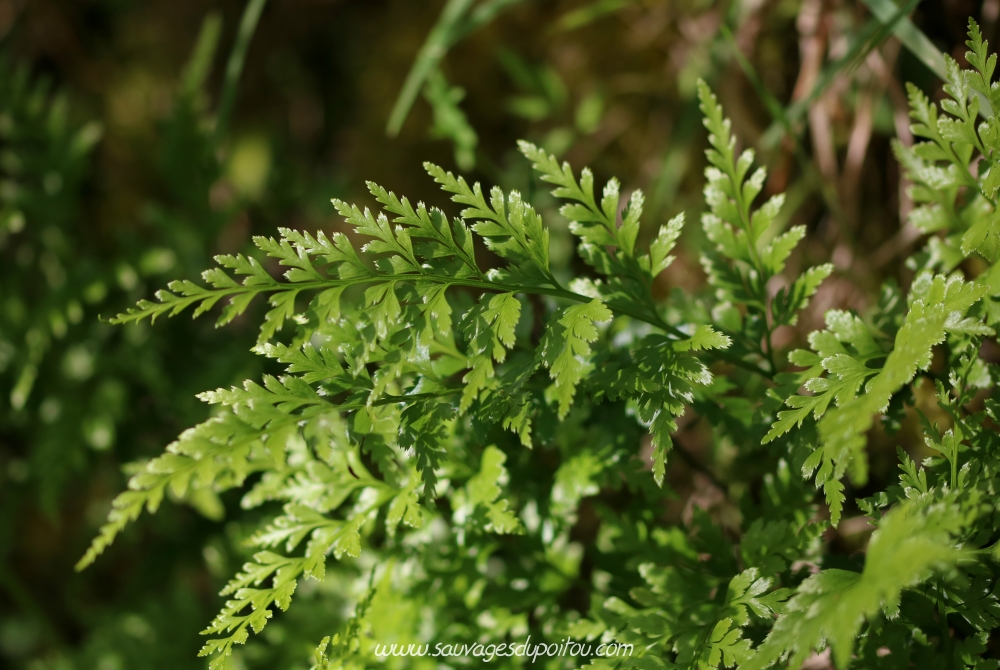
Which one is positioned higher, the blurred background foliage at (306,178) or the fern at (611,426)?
the blurred background foliage at (306,178)

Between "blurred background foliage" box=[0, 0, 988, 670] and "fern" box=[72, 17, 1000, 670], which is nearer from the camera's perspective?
"fern" box=[72, 17, 1000, 670]

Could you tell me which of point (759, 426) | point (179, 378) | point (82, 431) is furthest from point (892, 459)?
point (82, 431)

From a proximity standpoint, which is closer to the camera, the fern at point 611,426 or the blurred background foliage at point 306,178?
the fern at point 611,426

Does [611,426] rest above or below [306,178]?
below

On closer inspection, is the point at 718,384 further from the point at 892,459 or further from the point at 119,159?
the point at 119,159

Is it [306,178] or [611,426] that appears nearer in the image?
[611,426]

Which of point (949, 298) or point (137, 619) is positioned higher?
point (137, 619)

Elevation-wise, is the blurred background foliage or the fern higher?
the blurred background foliage

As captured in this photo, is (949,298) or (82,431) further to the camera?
(82,431)
